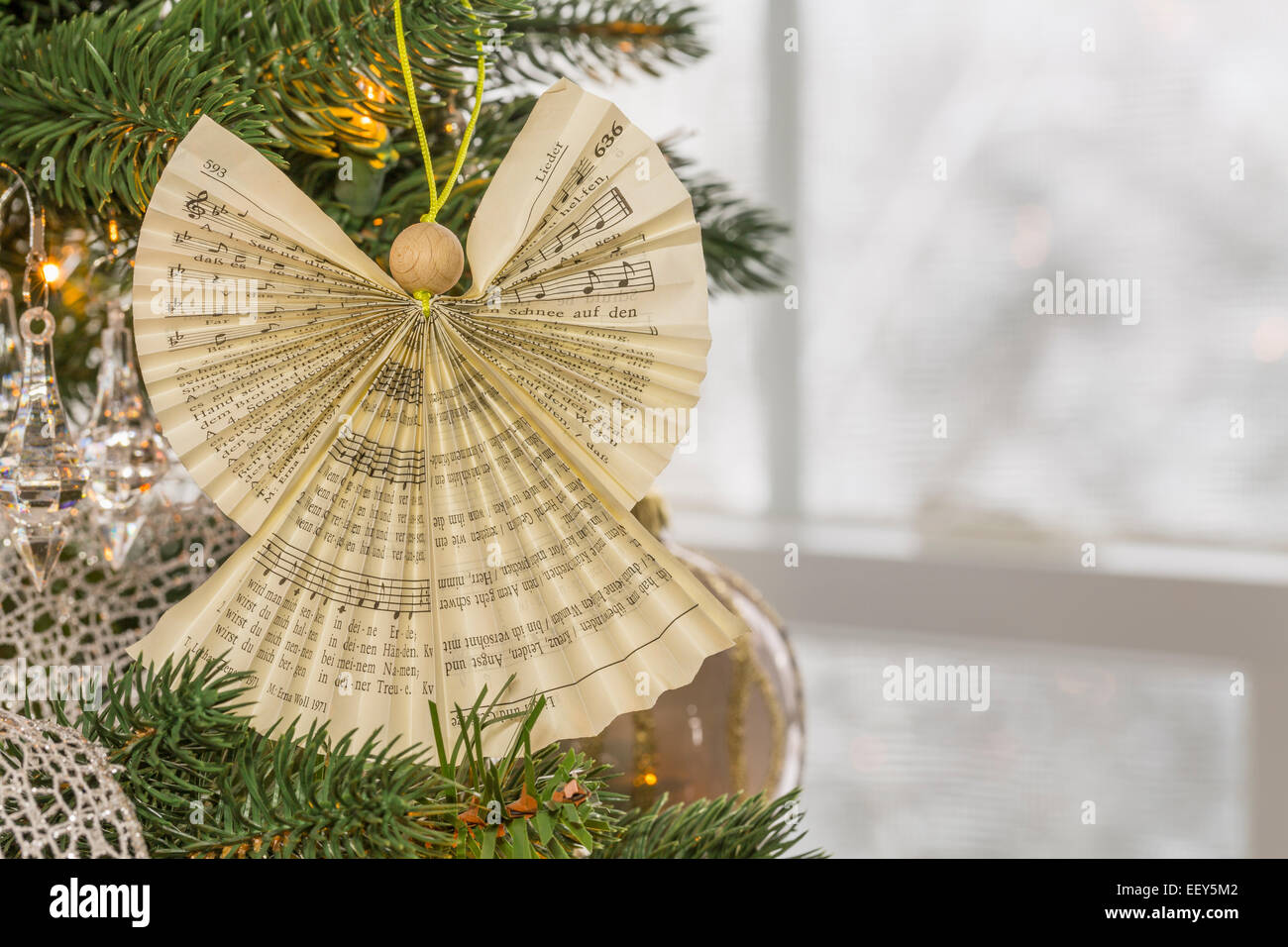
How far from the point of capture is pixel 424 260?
0.97 ft

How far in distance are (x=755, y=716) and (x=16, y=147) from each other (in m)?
0.39

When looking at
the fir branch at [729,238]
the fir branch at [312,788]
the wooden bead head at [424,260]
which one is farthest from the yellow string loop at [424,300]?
the fir branch at [729,238]

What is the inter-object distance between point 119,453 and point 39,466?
0.06 m

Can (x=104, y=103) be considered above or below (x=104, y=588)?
above

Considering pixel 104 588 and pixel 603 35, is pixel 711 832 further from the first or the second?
pixel 603 35

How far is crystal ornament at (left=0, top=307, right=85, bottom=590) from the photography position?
0.32 m

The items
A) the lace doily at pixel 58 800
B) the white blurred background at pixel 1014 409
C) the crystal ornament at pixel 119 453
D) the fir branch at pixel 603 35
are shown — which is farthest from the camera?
the white blurred background at pixel 1014 409

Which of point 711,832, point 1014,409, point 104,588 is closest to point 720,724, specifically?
point 711,832

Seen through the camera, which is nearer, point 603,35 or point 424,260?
point 424,260

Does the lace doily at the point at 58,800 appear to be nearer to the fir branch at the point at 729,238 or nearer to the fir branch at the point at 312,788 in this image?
the fir branch at the point at 312,788

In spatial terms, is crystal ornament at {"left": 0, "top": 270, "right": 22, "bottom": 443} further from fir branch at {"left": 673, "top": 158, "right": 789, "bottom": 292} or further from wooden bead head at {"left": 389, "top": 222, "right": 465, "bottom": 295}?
fir branch at {"left": 673, "top": 158, "right": 789, "bottom": 292}

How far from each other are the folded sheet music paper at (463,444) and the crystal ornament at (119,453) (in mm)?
96

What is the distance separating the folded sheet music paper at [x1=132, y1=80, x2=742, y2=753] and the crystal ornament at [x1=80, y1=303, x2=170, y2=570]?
0.32 feet

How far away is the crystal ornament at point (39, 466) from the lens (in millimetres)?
324
